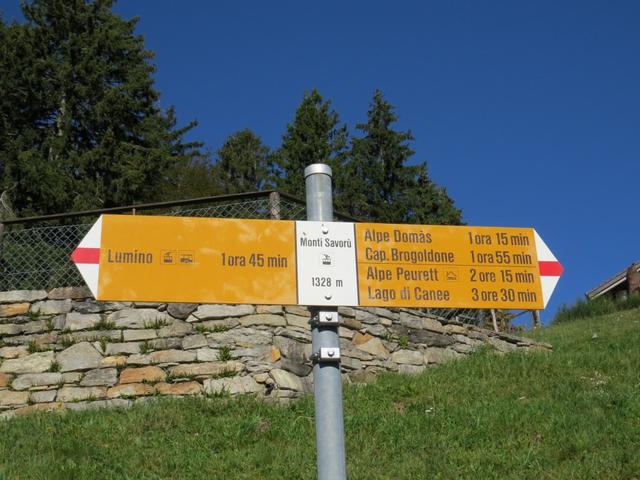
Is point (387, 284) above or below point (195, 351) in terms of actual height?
below

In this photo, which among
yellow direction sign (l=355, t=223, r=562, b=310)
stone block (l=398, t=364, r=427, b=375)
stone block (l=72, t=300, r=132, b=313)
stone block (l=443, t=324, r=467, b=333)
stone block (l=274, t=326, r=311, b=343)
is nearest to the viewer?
yellow direction sign (l=355, t=223, r=562, b=310)

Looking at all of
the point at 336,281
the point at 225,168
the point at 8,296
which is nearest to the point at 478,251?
the point at 336,281

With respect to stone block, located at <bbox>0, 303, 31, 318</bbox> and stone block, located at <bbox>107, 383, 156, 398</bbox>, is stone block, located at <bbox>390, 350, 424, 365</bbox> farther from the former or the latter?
stone block, located at <bbox>0, 303, 31, 318</bbox>

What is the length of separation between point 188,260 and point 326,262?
0.52 meters

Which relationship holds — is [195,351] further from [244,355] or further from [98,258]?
[98,258]

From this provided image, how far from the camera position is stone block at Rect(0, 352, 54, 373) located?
8445mm

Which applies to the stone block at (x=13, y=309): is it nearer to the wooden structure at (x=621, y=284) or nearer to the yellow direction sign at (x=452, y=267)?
the yellow direction sign at (x=452, y=267)

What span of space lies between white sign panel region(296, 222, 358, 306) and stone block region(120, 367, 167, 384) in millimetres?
5787

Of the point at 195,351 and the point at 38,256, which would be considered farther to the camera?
the point at 38,256

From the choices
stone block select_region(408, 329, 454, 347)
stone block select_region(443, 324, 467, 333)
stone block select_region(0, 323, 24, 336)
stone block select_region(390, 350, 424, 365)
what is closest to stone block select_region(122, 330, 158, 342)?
stone block select_region(0, 323, 24, 336)

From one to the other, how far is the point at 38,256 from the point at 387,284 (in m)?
7.39

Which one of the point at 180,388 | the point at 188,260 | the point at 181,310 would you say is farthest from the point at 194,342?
the point at 188,260

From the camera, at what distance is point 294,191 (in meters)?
20.6

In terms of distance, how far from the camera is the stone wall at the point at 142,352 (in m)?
8.23
